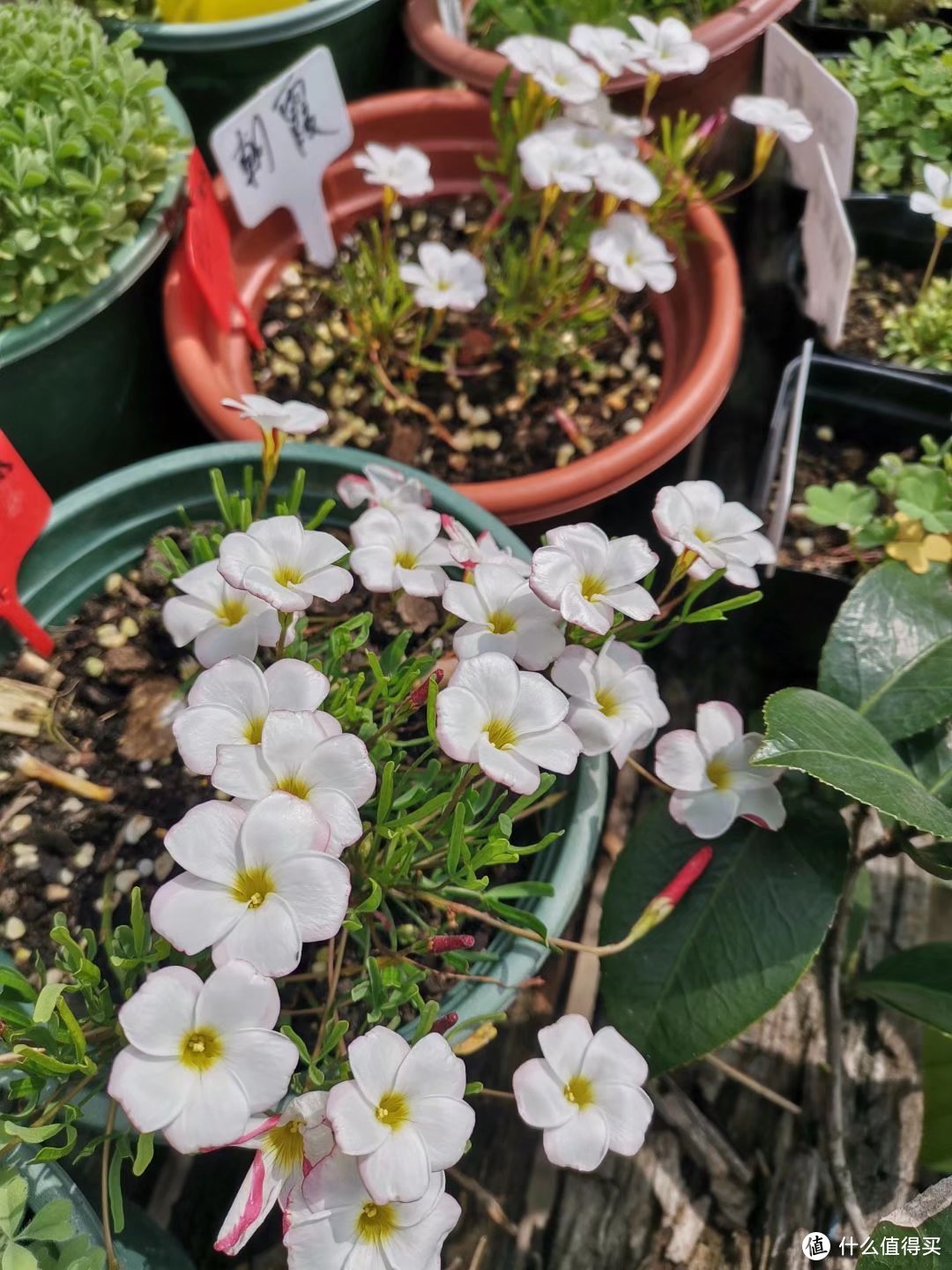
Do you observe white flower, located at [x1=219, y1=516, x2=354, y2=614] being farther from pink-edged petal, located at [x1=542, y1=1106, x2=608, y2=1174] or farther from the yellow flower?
the yellow flower

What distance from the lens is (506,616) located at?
696 millimetres

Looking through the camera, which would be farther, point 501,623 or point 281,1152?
point 501,623

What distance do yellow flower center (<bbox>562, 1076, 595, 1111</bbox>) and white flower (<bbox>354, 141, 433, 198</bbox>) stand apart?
0.90m

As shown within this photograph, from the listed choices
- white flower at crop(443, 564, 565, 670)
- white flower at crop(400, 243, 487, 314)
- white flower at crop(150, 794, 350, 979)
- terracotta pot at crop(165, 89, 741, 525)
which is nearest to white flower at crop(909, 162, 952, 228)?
terracotta pot at crop(165, 89, 741, 525)

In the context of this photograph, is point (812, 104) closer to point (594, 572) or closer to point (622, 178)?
point (622, 178)

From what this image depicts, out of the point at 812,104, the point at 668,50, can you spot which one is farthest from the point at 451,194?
the point at 812,104

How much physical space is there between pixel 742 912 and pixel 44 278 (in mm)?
848

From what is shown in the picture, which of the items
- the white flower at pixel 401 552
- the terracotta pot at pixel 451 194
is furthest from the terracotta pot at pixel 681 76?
the white flower at pixel 401 552

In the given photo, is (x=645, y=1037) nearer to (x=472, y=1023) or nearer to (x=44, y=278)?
(x=472, y=1023)

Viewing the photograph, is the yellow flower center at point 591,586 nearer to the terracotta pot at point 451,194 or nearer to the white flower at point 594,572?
the white flower at point 594,572

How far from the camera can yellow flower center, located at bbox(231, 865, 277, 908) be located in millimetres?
544

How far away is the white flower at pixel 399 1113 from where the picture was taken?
1.70 ft

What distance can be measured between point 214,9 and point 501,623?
954 mm

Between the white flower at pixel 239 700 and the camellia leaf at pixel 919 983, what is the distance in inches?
23.8
